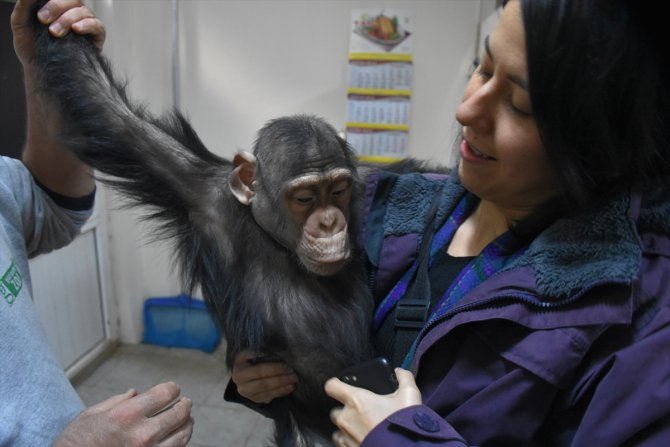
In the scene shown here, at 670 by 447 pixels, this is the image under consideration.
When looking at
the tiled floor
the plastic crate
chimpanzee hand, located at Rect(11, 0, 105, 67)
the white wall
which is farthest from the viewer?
the plastic crate

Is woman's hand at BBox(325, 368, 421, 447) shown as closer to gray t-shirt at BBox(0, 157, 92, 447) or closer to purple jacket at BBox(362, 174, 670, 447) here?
purple jacket at BBox(362, 174, 670, 447)

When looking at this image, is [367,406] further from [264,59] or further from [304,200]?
[264,59]

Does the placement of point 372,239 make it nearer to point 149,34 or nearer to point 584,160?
point 584,160

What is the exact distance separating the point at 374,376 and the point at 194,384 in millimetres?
2359

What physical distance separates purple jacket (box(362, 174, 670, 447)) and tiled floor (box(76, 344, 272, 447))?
206cm

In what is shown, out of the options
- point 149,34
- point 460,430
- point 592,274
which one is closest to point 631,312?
point 592,274

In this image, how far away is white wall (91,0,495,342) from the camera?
2.75 metres

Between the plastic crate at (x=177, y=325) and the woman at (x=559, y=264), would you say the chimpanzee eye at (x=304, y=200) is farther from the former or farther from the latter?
the plastic crate at (x=177, y=325)

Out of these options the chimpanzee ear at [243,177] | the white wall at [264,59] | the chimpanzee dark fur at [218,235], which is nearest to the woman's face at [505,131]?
the chimpanzee dark fur at [218,235]

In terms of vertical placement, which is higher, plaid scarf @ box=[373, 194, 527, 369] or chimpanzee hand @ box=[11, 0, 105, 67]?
chimpanzee hand @ box=[11, 0, 105, 67]

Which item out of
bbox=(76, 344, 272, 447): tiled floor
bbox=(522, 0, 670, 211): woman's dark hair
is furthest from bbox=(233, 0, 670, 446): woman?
bbox=(76, 344, 272, 447): tiled floor

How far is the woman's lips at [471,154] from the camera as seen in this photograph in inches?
33.0

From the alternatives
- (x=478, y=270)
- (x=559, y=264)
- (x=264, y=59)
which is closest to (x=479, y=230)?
(x=478, y=270)

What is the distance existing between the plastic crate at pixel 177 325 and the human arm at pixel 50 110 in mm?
1904
